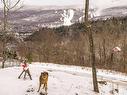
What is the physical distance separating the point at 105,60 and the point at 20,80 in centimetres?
6563

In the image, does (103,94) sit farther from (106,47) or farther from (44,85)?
(106,47)

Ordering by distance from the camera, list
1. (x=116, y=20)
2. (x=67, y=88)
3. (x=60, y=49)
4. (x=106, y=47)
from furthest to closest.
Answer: (x=116, y=20) < (x=60, y=49) < (x=106, y=47) < (x=67, y=88)

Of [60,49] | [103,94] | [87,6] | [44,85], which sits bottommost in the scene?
[60,49]

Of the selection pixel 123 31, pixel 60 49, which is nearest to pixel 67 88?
pixel 60 49

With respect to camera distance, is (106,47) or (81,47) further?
(81,47)

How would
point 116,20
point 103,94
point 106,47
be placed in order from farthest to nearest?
point 116,20 → point 106,47 → point 103,94

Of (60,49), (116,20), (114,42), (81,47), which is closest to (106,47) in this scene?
(114,42)

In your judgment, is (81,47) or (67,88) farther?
(81,47)

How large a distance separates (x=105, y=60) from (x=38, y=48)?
46.1 metres

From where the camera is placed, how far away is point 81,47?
119938mm

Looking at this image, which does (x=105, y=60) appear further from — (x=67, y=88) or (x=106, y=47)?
(x=67, y=88)

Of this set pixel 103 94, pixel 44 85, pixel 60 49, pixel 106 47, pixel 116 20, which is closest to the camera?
pixel 44 85

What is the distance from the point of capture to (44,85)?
85.0ft

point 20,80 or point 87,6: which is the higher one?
point 87,6
